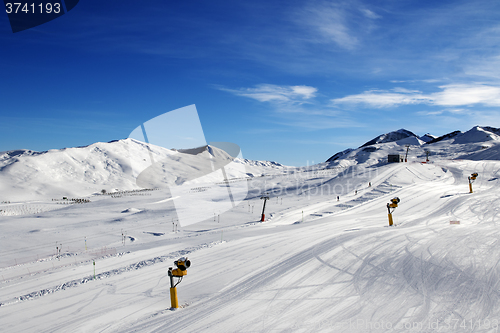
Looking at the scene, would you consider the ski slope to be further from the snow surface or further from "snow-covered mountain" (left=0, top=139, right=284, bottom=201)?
"snow-covered mountain" (left=0, top=139, right=284, bottom=201)

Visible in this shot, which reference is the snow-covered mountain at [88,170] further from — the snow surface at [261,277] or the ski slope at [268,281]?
the ski slope at [268,281]

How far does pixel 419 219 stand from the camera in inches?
841

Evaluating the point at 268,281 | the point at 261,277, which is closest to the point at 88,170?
the point at 261,277

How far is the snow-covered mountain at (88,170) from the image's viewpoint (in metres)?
59.4

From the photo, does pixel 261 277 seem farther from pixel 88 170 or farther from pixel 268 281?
pixel 88 170

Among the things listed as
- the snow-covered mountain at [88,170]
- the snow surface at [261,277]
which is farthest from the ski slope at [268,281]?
the snow-covered mountain at [88,170]

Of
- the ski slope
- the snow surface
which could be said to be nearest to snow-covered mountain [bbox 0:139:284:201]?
the snow surface

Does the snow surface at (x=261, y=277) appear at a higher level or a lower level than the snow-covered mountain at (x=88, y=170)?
lower

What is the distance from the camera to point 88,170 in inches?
3145

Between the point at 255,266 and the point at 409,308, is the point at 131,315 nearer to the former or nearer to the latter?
the point at 255,266

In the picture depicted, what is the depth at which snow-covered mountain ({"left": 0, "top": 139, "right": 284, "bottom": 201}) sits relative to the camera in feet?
195

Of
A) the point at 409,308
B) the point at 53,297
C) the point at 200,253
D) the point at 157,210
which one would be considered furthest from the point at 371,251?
the point at 157,210

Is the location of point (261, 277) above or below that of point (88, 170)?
below

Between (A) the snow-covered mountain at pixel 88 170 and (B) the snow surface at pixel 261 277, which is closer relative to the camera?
(B) the snow surface at pixel 261 277
